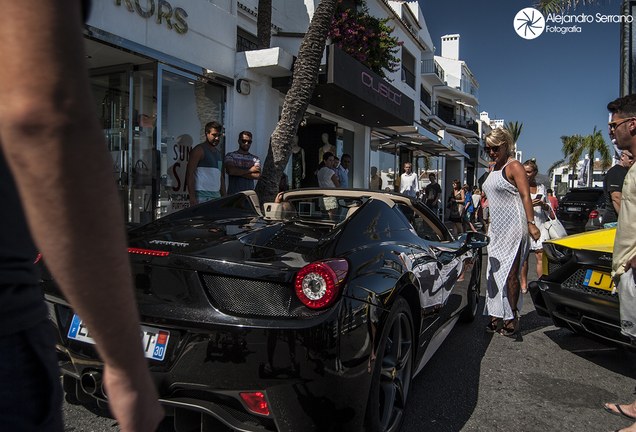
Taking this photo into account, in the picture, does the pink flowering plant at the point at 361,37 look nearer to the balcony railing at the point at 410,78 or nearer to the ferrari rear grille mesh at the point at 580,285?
the ferrari rear grille mesh at the point at 580,285

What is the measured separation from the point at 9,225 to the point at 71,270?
0.16 metres

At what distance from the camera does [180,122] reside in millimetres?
7781

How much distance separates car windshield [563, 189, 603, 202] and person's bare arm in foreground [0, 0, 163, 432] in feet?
53.7

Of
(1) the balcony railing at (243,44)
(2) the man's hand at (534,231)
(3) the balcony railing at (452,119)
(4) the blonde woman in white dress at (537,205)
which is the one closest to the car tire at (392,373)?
(2) the man's hand at (534,231)

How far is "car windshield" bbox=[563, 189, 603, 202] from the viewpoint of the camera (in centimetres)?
1416

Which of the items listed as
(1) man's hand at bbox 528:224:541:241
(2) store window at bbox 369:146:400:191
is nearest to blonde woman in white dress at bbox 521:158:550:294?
(1) man's hand at bbox 528:224:541:241

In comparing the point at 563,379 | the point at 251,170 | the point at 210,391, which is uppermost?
the point at 251,170

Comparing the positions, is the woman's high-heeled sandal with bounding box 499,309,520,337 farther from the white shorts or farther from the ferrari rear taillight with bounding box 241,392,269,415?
the ferrari rear taillight with bounding box 241,392,269,415

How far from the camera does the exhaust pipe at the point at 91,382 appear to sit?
1.88 m

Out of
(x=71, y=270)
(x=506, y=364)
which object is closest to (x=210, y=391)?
(x=71, y=270)

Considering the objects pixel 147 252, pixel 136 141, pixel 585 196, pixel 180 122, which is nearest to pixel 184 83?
pixel 180 122

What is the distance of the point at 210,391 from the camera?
1820mm

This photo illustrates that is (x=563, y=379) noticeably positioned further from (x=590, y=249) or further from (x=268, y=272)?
(x=268, y=272)

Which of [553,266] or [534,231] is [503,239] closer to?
[534,231]
